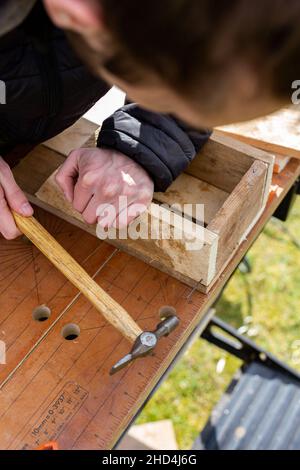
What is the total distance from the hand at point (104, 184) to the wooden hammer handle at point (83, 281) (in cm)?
13

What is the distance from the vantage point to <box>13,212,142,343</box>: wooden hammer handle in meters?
1.36

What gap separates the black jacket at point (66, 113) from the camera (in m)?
1.37

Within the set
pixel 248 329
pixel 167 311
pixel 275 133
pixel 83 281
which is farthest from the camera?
pixel 248 329

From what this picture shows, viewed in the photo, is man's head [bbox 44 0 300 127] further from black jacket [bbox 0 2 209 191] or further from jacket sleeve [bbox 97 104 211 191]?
jacket sleeve [bbox 97 104 211 191]

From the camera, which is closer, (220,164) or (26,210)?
(26,210)

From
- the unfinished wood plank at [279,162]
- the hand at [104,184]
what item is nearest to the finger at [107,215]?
the hand at [104,184]

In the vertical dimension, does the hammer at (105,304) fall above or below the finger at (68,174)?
below

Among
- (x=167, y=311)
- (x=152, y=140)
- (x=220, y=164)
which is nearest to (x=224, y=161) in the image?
(x=220, y=164)

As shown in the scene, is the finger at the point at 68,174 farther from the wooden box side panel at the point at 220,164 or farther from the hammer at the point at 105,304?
the wooden box side panel at the point at 220,164

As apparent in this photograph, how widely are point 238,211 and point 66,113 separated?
0.54 m

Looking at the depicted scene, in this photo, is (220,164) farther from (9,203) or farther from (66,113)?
(9,203)

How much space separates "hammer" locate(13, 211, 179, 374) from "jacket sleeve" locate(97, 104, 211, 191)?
31 cm

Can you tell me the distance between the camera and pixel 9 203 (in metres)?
1.49
